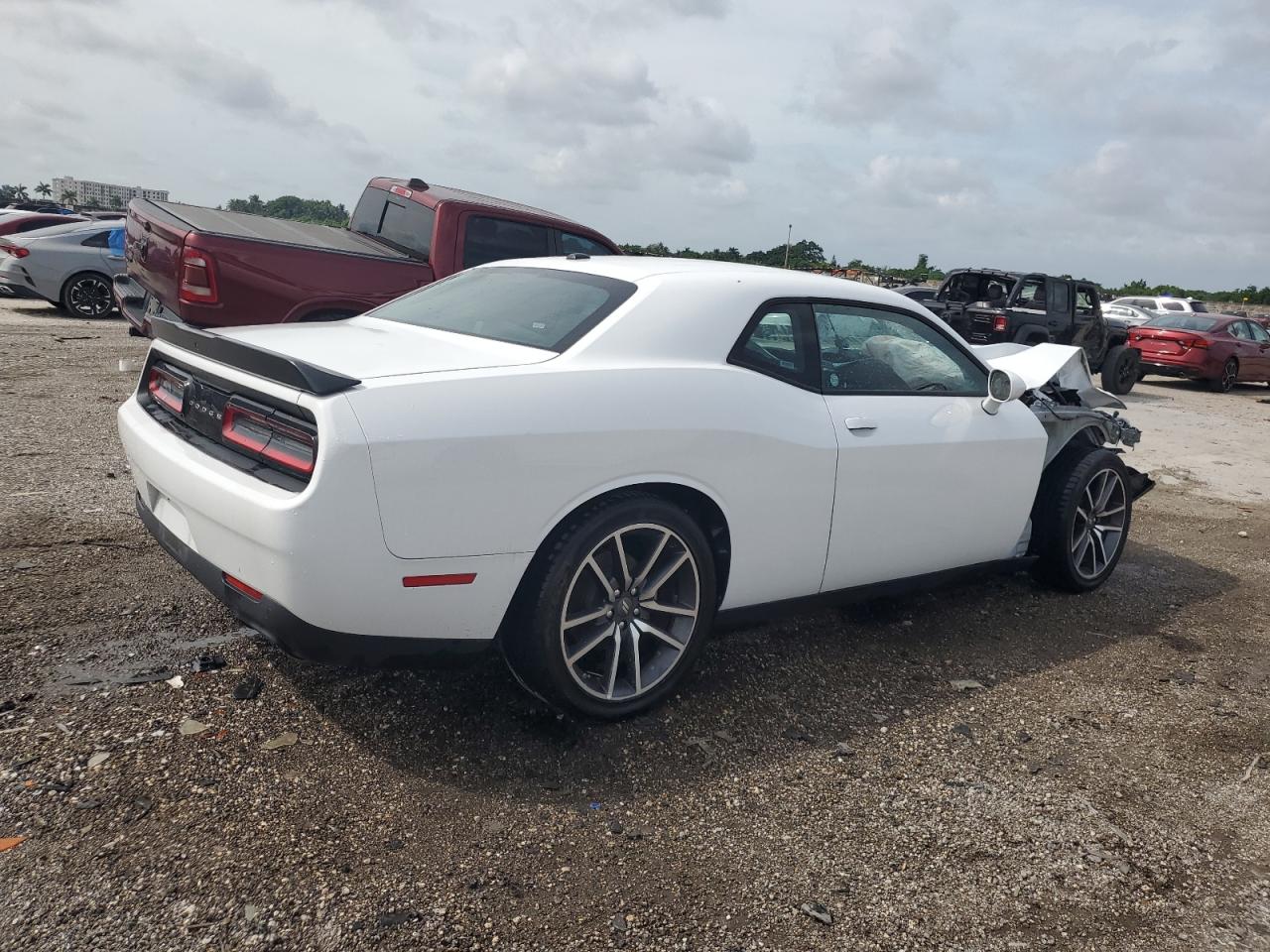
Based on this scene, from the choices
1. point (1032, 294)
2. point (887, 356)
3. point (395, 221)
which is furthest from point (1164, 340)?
point (887, 356)

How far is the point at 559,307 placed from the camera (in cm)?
344

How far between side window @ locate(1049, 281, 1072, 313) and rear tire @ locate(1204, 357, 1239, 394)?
4860 mm

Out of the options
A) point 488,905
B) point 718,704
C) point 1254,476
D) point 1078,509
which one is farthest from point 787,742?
point 1254,476

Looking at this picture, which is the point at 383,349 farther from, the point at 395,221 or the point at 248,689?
the point at 395,221

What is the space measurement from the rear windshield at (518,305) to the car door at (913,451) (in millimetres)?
923

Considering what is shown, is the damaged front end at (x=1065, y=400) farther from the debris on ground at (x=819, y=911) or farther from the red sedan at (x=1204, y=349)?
the red sedan at (x=1204, y=349)

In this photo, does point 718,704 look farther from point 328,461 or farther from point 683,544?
point 328,461

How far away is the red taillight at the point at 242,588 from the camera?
8.84 feet

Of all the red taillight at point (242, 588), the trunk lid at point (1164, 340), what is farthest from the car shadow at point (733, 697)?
the trunk lid at point (1164, 340)

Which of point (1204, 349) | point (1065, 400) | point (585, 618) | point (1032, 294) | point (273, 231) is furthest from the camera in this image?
point (1204, 349)

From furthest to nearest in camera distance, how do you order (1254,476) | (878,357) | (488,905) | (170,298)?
1. (1254,476)
2. (170,298)
3. (878,357)
4. (488,905)

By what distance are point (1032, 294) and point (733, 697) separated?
41.7 ft

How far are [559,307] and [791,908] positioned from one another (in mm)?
2095

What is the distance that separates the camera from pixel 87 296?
1383cm
